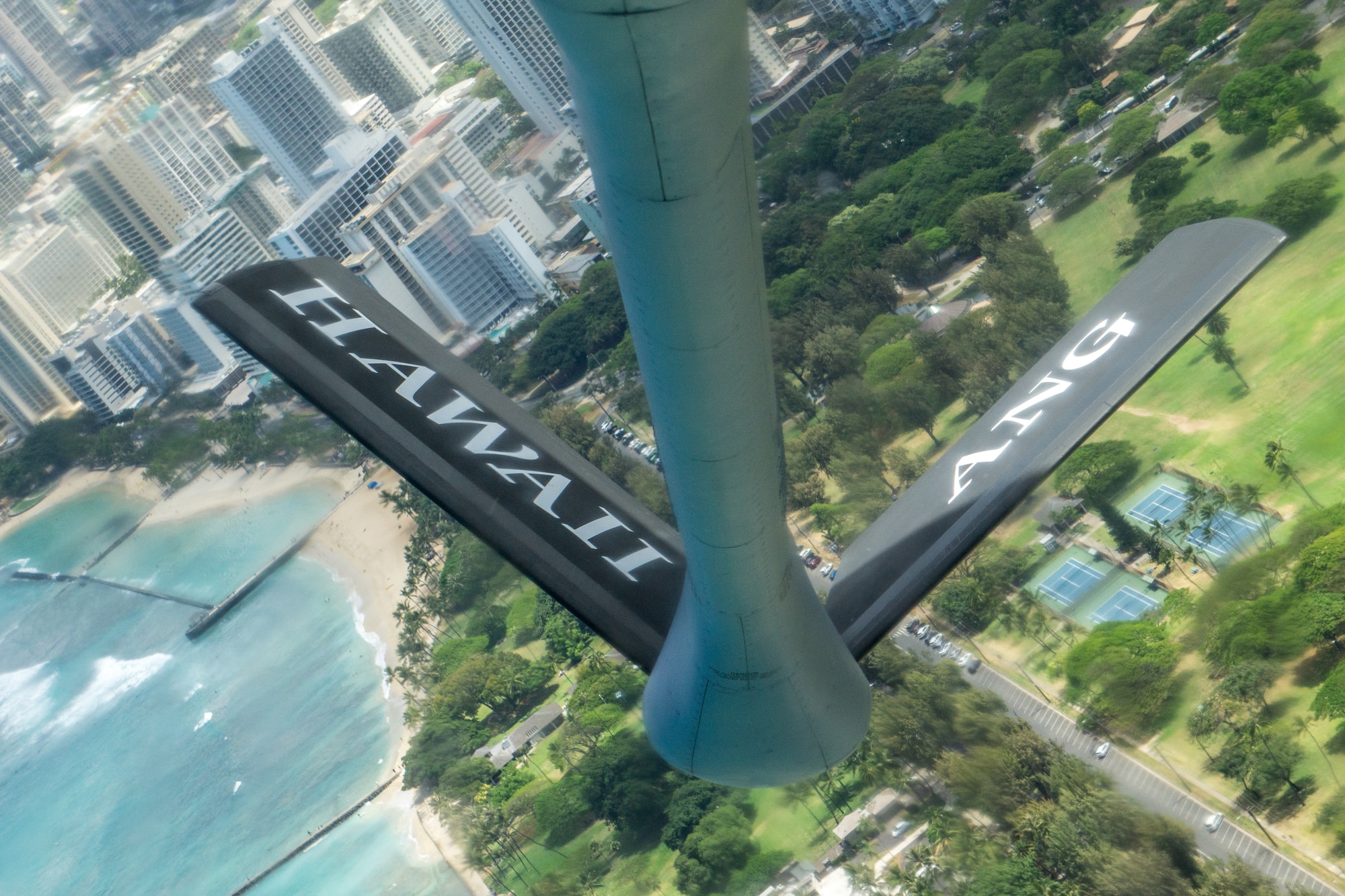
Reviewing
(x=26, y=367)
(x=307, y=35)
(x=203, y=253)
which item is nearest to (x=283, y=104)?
(x=307, y=35)

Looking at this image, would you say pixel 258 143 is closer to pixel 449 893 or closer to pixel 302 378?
pixel 449 893

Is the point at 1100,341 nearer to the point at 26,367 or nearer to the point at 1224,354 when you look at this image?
the point at 1224,354

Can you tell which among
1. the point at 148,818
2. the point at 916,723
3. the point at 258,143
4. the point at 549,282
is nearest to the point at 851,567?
the point at 916,723

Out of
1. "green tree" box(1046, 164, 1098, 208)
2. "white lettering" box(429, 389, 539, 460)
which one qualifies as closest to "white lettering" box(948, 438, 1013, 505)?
"white lettering" box(429, 389, 539, 460)

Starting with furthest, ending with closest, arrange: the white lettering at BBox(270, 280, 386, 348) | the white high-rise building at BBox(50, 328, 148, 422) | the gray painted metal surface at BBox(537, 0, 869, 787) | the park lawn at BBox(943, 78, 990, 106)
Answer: the white high-rise building at BBox(50, 328, 148, 422)
the park lawn at BBox(943, 78, 990, 106)
the white lettering at BBox(270, 280, 386, 348)
the gray painted metal surface at BBox(537, 0, 869, 787)

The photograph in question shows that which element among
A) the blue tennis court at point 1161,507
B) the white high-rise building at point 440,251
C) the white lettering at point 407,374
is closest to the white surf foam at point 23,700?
the white high-rise building at point 440,251

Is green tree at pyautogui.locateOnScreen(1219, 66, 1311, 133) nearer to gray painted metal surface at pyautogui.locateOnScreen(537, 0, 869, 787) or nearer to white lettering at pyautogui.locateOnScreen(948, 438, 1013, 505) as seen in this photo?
white lettering at pyautogui.locateOnScreen(948, 438, 1013, 505)
